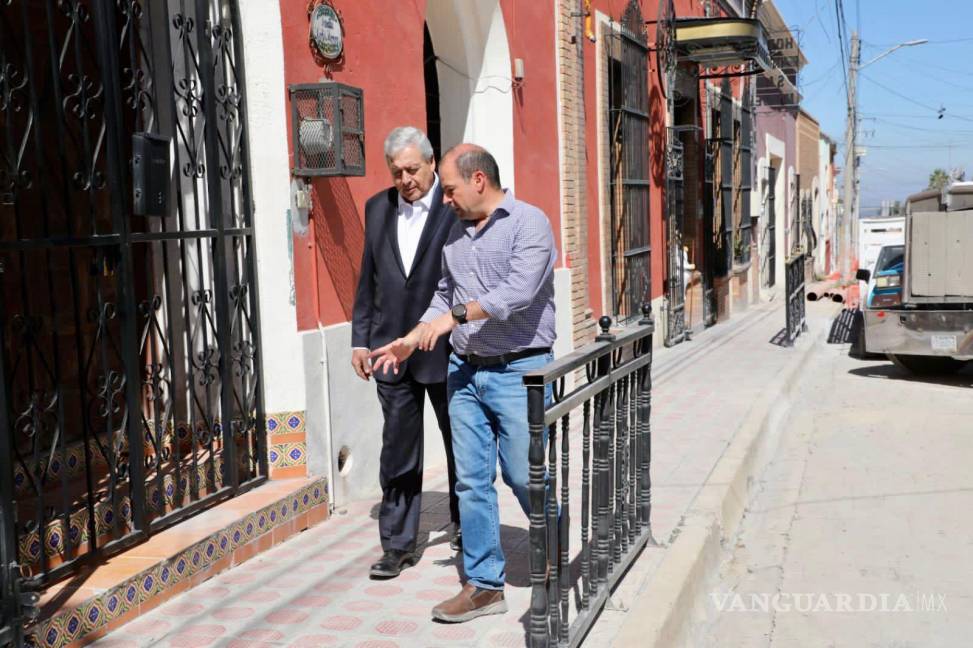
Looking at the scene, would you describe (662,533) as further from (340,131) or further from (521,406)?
(340,131)

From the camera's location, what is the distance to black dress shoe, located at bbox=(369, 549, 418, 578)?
4.38 metres

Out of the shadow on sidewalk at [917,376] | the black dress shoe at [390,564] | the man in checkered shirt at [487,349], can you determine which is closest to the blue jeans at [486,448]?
the man in checkered shirt at [487,349]

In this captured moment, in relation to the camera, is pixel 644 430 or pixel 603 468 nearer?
pixel 603 468

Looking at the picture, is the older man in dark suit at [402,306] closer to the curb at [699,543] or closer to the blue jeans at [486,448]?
the blue jeans at [486,448]

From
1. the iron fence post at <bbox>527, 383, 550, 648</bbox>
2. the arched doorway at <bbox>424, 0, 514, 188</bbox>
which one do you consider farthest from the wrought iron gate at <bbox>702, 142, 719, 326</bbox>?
the iron fence post at <bbox>527, 383, 550, 648</bbox>

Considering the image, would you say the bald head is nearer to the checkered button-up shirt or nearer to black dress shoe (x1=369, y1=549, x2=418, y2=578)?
the checkered button-up shirt

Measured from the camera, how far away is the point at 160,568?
403cm

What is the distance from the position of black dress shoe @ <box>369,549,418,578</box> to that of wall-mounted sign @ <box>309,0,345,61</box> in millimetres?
2638

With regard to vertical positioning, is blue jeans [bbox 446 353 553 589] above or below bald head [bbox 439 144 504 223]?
below

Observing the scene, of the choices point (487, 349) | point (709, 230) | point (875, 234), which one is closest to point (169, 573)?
point (487, 349)

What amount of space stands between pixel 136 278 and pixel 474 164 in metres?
2.44

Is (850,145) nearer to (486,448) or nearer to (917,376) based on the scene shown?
(917,376)

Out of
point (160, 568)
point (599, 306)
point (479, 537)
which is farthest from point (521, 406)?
point (599, 306)

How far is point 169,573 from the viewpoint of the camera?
13.4 ft
